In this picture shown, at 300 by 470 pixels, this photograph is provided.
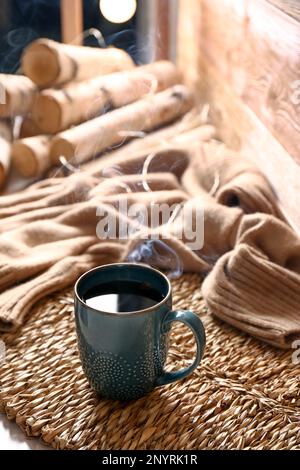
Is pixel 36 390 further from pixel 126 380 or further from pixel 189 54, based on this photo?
pixel 189 54

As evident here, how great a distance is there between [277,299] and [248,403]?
0.18 m

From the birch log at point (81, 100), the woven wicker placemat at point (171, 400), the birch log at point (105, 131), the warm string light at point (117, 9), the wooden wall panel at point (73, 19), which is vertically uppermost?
the warm string light at point (117, 9)

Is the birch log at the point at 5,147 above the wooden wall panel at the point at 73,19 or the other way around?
the other way around

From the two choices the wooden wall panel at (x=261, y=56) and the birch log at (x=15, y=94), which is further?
the birch log at (x=15, y=94)

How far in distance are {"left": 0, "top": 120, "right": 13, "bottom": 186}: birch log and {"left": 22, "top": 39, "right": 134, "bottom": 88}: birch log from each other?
0.31 ft

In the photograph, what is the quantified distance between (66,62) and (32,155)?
0.17 m

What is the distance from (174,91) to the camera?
1268 millimetres

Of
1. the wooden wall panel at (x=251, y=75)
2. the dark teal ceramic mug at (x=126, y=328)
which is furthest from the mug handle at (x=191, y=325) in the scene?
the wooden wall panel at (x=251, y=75)

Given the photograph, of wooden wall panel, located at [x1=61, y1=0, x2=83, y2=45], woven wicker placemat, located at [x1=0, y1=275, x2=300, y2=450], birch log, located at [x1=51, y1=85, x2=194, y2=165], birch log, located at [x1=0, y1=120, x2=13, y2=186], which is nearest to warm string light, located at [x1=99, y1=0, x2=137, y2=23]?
wooden wall panel, located at [x1=61, y1=0, x2=83, y2=45]

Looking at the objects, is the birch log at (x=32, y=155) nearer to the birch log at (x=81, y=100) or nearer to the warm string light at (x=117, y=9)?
the birch log at (x=81, y=100)

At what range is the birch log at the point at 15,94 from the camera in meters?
1.09

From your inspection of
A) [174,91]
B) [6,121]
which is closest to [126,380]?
[6,121]

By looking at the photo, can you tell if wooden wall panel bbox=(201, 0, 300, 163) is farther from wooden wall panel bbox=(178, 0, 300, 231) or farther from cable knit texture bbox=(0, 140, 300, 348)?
cable knit texture bbox=(0, 140, 300, 348)
